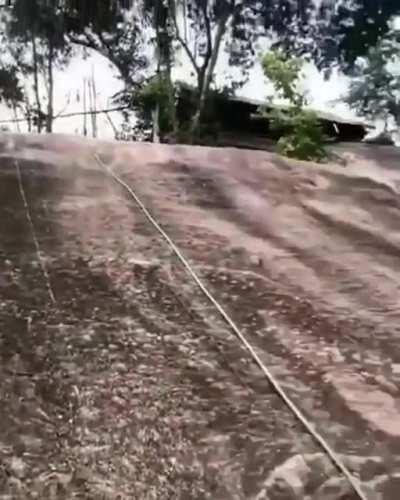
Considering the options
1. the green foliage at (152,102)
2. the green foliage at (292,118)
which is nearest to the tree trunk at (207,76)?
the green foliage at (152,102)

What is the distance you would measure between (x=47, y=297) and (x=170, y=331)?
0.38 metres

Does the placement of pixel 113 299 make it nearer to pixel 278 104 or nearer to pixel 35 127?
pixel 278 104

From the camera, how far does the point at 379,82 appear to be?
657 cm

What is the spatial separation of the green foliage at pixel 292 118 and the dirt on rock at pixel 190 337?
5.69 ft

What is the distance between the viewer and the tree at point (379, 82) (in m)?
6.54

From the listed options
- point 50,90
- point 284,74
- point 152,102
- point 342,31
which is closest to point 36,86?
point 50,90

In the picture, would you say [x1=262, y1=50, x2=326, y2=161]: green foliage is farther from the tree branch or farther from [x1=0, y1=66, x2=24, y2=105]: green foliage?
[x1=0, y1=66, x2=24, y2=105]: green foliage

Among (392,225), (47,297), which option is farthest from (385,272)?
(47,297)

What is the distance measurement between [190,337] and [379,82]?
506 centimetres

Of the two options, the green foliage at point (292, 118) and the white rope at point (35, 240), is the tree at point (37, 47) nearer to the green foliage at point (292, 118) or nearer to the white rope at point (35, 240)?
the green foliage at point (292, 118)

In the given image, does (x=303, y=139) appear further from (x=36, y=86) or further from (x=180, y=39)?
(x=36, y=86)

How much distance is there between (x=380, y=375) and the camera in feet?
6.34

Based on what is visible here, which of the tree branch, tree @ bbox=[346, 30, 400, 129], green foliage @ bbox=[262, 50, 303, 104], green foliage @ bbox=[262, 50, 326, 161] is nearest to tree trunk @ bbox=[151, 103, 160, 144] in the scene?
the tree branch

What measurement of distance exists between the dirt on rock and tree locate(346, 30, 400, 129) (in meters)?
3.46
